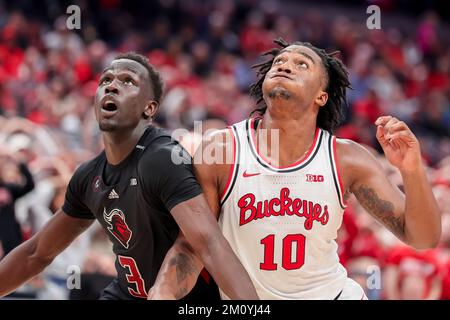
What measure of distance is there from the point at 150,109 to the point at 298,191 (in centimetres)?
89

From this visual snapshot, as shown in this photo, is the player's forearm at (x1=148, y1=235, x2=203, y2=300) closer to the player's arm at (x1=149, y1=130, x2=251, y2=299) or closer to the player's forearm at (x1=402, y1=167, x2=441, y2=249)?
the player's arm at (x1=149, y1=130, x2=251, y2=299)

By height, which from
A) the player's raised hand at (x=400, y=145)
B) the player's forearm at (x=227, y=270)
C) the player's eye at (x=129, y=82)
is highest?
the player's eye at (x=129, y=82)

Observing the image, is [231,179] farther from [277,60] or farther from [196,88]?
[196,88]

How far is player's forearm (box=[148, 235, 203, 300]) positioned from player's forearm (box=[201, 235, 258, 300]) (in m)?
0.18

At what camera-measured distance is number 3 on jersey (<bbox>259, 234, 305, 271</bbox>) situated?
13.2 feet

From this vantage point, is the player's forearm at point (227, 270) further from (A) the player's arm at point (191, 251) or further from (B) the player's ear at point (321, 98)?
(B) the player's ear at point (321, 98)

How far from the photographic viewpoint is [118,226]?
4199mm

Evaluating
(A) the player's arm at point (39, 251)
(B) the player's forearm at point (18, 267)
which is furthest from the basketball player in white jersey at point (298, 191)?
(B) the player's forearm at point (18, 267)

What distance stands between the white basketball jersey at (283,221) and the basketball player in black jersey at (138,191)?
29cm

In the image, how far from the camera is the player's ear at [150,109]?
14.0ft

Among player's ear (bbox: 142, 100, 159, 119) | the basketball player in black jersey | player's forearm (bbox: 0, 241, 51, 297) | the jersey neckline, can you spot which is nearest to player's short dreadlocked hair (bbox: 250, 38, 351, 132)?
the jersey neckline
